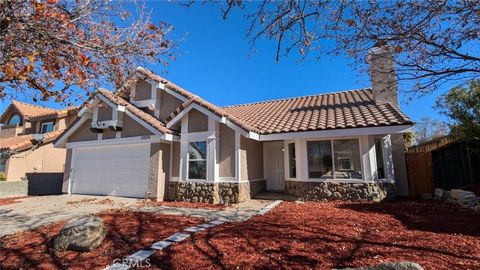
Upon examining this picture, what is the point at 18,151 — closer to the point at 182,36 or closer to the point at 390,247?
the point at 182,36

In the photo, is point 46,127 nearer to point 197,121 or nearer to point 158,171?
point 158,171

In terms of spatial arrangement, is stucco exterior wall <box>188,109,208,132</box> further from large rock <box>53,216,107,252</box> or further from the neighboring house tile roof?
the neighboring house tile roof

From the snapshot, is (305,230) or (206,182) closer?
(305,230)

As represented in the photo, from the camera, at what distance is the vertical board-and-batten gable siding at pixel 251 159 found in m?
12.6

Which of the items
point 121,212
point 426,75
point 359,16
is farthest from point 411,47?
point 121,212

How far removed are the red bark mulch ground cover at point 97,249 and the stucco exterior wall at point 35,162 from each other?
16.3 metres

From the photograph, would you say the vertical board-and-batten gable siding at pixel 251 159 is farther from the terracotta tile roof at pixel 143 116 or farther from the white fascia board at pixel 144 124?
the white fascia board at pixel 144 124

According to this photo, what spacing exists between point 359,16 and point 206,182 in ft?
29.7

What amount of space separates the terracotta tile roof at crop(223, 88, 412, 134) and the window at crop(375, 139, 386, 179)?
4.13 feet

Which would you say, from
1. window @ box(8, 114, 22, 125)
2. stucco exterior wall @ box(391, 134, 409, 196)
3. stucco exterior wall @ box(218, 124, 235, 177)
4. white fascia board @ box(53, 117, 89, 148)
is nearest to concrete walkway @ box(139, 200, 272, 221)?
stucco exterior wall @ box(218, 124, 235, 177)

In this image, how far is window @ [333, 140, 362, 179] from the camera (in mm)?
11583

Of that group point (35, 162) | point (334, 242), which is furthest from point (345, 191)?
point (35, 162)

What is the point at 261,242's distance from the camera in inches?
228

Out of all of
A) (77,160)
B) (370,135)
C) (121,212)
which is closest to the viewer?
(121,212)
